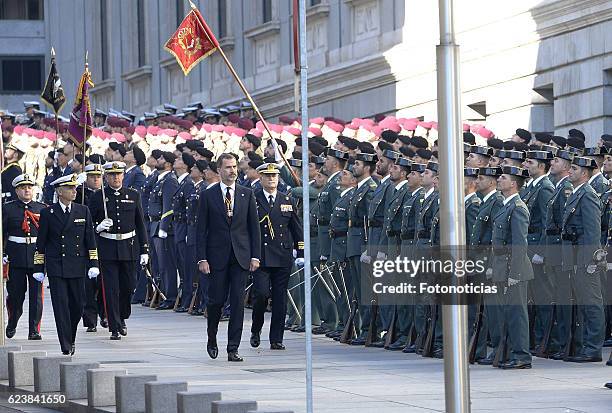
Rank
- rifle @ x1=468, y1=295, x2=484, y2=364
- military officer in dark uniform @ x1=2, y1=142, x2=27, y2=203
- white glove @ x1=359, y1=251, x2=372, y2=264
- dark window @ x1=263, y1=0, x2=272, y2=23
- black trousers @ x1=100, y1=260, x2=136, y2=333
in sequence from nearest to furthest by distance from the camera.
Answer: rifle @ x1=468, y1=295, x2=484, y2=364 → white glove @ x1=359, y1=251, x2=372, y2=264 → black trousers @ x1=100, y1=260, x2=136, y2=333 → military officer in dark uniform @ x1=2, y1=142, x2=27, y2=203 → dark window @ x1=263, y1=0, x2=272, y2=23

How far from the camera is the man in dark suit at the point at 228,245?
61.4 feet

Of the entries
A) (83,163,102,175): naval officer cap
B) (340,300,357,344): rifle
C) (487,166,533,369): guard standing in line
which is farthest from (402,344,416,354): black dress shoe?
(83,163,102,175): naval officer cap

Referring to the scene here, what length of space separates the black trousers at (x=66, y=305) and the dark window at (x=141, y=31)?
1167 inches

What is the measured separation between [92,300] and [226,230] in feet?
14.6

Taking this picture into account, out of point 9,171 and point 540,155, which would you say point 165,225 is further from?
point 540,155

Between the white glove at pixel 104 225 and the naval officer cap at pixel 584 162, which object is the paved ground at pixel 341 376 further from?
the naval officer cap at pixel 584 162

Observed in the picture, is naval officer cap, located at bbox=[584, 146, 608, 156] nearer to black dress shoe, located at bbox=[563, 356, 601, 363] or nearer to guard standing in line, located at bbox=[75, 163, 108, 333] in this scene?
black dress shoe, located at bbox=[563, 356, 601, 363]

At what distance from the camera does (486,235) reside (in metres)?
17.8

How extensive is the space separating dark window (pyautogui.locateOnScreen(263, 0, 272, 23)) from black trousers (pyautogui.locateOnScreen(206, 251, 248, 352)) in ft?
68.8

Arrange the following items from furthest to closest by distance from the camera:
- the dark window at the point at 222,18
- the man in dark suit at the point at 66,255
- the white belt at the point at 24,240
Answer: the dark window at the point at 222,18 < the white belt at the point at 24,240 < the man in dark suit at the point at 66,255

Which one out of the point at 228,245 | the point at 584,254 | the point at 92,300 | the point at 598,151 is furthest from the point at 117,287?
the point at 584,254

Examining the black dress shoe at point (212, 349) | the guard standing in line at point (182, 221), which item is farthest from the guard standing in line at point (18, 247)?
the black dress shoe at point (212, 349)

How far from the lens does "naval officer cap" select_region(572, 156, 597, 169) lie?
58.6ft

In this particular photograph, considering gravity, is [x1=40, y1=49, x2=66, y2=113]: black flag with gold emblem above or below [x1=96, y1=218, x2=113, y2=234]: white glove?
above
